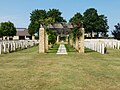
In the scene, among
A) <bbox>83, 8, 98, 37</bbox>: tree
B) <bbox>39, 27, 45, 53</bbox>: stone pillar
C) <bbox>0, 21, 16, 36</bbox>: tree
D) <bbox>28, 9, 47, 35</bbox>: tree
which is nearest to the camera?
<bbox>39, 27, 45, 53</bbox>: stone pillar

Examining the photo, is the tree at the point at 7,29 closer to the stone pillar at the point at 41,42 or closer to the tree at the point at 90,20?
the tree at the point at 90,20

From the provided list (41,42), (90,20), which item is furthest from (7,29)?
(41,42)

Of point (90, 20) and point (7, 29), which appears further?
point (7, 29)

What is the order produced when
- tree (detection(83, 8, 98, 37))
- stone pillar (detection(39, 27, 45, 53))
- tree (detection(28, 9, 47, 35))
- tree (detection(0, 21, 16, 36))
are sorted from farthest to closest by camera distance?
1. tree (detection(0, 21, 16, 36))
2. tree (detection(83, 8, 98, 37))
3. tree (detection(28, 9, 47, 35))
4. stone pillar (detection(39, 27, 45, 53))

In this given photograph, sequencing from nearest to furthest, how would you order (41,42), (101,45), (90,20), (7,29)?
(41,42)
(101,45)
(90,20)
(7,29)

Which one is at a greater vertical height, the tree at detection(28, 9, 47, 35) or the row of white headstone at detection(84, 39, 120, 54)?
the tree at detection(28, 9, 47, 35)

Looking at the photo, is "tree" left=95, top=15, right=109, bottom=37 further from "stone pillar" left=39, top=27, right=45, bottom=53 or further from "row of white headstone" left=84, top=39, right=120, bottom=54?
"stone pillar" left=39, top=27, right=45, bottom=53

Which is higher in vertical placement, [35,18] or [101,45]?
[35,18]

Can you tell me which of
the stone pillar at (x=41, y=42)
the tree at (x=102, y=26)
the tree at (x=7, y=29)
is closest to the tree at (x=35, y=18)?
the tree at (x=7, y=29)

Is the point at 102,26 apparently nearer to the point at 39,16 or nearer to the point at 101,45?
the point at 39,16

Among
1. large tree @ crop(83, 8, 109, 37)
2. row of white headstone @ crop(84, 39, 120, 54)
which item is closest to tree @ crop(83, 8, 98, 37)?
large tree @ crop(83, 8, 109, 37)

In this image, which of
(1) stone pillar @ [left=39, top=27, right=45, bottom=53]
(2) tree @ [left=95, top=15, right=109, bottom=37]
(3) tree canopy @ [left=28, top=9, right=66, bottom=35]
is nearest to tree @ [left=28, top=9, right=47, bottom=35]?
(3) tree canopy @ [left=28, top=9, right=66, bottom=35]

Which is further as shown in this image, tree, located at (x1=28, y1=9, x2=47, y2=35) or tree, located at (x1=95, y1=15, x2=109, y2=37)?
tree, located at (x1=95, y1=15, x2=109, y2=37)

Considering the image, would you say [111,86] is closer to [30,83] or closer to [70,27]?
[30,83]
